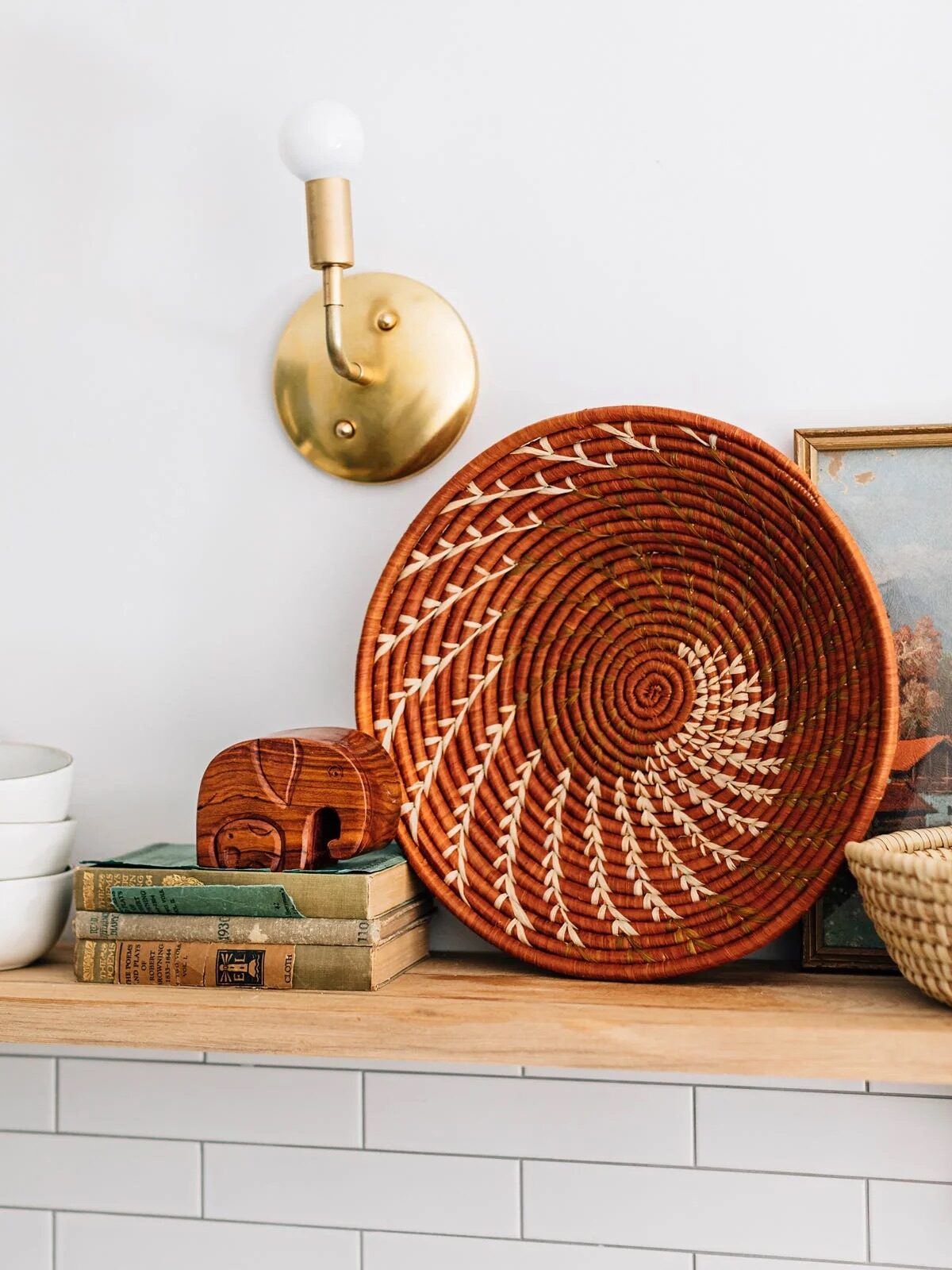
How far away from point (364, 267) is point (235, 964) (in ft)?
2.08

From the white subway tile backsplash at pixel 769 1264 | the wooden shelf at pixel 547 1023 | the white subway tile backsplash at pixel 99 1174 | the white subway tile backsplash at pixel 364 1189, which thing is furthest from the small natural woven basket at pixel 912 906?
the white subway tile backsplash at pixel 99 1174

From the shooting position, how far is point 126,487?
3.76 ft

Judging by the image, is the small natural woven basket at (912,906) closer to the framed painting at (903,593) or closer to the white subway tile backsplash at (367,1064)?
the framed painting at (903,593)

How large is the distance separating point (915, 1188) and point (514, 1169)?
0.35 m

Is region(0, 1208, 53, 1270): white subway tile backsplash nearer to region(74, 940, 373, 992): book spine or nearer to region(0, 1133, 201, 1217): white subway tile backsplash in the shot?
region(0, 1133, 201, 1217): white subway tile backsplash

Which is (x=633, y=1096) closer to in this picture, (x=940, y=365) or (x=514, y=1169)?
(x=514, y=1169)

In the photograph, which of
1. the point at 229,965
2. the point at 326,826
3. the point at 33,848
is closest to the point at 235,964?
the point at 229,965

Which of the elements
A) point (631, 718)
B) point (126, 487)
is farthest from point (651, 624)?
point (126, 487)

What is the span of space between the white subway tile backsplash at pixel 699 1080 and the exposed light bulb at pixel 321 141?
779 mm

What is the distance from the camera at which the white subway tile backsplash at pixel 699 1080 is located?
102 cm

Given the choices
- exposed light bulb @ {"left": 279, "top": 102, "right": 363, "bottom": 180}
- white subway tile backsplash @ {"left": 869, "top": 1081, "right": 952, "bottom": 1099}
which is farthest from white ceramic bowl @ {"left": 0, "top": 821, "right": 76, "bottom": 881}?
white subway tile backsplash @ {"left": 869, "top": 1081, "right": 952, "bottom": 1099}

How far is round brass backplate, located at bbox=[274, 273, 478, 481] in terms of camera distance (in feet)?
3.49

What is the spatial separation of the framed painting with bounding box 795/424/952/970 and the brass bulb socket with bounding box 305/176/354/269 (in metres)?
0.41

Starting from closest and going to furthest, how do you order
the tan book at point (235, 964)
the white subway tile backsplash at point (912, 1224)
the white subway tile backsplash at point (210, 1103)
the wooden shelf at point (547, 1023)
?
the wooden shelf at point (547, 1023)
the tan book at point (235, 964)
the white subway tile backsplash at point (912, 1224)
the white subway tile backsplash at point (210, 1103)
